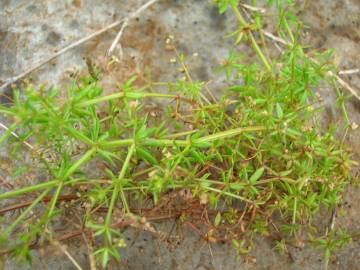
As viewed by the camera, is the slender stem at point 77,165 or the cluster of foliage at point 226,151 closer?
the slender stem at point 77,165

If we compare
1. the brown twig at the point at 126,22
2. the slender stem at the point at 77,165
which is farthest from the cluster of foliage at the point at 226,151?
the brown twig at the point at 126,22

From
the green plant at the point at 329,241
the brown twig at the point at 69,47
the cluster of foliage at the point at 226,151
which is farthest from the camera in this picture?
the brown twig at the point at 69,47

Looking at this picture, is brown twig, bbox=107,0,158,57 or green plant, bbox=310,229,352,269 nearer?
green plant, bbox=310,229,352,269

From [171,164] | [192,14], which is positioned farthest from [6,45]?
[171,164]

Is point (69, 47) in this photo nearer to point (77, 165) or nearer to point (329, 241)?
point (77, 165)

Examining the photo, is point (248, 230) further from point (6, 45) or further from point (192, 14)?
point (6, 45)

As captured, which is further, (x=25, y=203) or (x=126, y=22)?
(x=126, y=22)

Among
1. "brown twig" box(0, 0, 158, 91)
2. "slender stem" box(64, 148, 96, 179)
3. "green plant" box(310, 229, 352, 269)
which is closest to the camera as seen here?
"slender stem" box(64, 148, 96, 179)

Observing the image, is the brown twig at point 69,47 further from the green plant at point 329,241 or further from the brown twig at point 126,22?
the green plant at point 329,241

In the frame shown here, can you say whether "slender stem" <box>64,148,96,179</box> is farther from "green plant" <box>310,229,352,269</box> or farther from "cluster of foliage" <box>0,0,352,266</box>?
"green plant" <box>310,229,352,269</box>

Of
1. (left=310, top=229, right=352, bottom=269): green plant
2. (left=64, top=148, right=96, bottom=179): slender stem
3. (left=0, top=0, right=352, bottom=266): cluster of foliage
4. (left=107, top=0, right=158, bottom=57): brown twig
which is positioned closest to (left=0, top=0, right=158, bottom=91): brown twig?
(left=107, top=0, right=158, bottom=57): brown twig

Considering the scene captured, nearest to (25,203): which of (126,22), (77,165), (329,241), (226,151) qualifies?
(77,165)

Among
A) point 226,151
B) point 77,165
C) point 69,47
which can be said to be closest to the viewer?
point 77,165
